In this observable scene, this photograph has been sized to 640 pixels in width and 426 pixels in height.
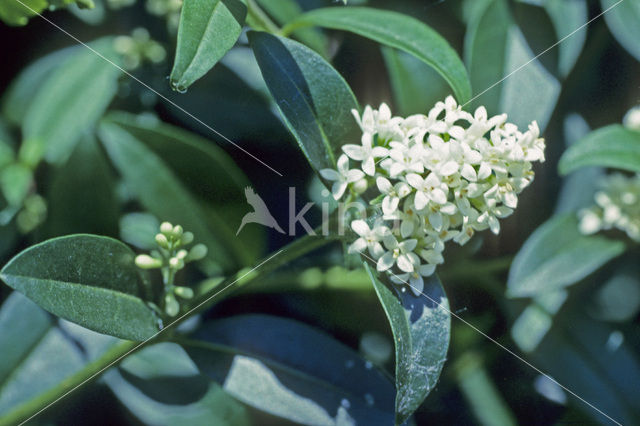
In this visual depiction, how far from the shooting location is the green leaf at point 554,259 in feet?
3.24

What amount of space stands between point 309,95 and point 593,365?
726 millimetres

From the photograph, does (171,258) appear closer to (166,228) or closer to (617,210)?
(166,228)

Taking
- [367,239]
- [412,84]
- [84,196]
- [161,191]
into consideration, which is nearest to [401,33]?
[412,84]

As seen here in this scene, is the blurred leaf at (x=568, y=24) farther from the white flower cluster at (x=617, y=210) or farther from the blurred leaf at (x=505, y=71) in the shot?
the white flower cluster at (x=617, y=210)

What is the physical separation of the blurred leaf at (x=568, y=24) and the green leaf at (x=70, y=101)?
0.77 meters

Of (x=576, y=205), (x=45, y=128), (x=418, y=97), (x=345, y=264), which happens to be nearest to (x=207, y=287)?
(x=345, y=264)

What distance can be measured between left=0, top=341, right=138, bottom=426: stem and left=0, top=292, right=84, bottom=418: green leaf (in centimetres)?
4

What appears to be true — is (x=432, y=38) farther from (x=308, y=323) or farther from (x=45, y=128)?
(x=45, y=128)

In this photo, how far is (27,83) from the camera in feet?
2.93

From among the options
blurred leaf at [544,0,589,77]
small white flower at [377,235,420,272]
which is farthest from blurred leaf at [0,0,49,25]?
blurred leaf at [544,0,589,77]

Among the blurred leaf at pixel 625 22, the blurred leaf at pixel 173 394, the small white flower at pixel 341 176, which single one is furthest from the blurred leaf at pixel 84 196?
the blurred leaf at pixel 625 22

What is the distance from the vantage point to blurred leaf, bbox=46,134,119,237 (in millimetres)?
834

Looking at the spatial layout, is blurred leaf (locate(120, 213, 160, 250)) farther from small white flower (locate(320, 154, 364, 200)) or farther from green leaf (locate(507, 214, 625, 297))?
green leaf (locate(507, 214, 625, 297))

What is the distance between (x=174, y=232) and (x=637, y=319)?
87 centimetres
